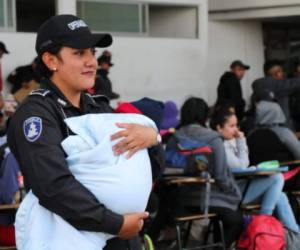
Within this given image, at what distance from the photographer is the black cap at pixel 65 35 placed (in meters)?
2.51

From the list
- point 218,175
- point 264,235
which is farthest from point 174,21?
point 264,235

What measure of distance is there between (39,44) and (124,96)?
787cm

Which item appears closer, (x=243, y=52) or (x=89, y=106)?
(x=89, y=106)

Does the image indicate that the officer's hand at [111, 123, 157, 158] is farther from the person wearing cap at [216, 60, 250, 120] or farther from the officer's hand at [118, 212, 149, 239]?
the person wearing cap at [216, 60, 250, 120]

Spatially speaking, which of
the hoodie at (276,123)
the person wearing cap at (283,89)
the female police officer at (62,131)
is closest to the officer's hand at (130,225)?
the female police officer at (62,131)

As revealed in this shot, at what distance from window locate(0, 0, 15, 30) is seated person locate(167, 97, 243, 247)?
12.3 feet

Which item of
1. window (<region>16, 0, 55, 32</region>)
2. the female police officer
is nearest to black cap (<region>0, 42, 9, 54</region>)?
window (<region>16, 0, 55, 32</region>)

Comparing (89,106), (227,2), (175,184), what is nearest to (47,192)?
(89,106)

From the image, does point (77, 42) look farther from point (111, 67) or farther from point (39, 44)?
point (111, 67)

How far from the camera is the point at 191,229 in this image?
6.80m

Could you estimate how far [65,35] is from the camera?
98.7 inches

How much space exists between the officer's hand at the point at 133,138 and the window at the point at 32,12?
7265 millimetres

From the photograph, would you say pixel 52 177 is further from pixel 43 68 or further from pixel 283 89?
pixel 283 89

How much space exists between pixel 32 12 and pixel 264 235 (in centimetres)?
506
